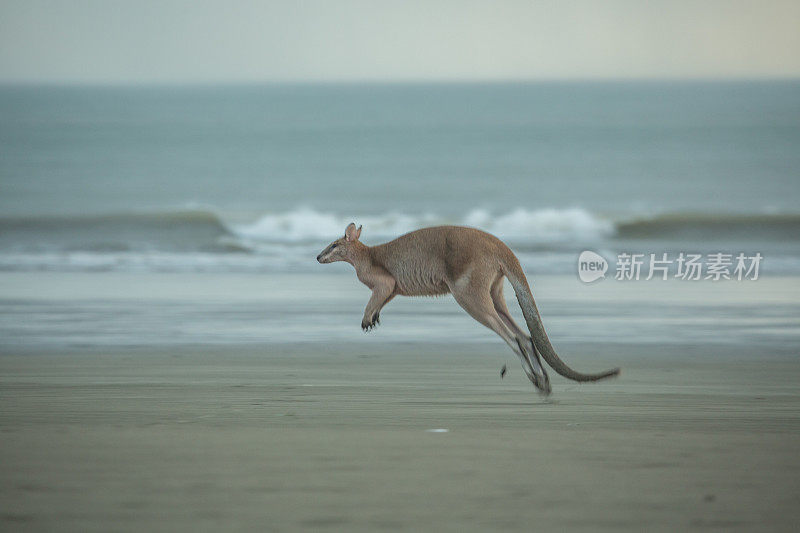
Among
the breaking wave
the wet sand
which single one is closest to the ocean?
the breaking wave

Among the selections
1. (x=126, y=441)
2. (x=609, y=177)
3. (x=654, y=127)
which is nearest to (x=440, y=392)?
(x=126, y=441)

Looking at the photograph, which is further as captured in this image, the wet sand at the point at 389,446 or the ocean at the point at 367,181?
the ocean at the point at 367,181

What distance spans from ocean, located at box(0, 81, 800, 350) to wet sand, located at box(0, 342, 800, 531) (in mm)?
4402

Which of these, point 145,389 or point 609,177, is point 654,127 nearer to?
point 609,177

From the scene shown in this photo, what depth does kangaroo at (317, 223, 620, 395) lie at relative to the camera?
228 inches

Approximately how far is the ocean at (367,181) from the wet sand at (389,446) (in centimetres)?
440

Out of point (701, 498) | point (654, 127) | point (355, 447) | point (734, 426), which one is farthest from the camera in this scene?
point (654, 127)

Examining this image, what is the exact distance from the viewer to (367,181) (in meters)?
30.6

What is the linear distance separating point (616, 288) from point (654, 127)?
22238mm

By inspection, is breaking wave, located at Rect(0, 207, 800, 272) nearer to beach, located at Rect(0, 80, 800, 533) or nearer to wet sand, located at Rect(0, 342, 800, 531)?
beach, located at Rect(0, 80, 800, 533)

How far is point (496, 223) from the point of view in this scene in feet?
81.7

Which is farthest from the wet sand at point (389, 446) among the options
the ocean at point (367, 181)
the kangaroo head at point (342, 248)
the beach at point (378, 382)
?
the ocean at point (367, 181)

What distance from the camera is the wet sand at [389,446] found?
360 centimetres

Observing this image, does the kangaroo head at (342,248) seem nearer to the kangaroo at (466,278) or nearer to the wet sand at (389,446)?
the kangaroo at (466,278)
